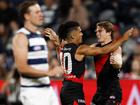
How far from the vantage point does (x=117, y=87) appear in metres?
9.17

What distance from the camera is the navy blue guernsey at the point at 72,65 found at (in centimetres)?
875

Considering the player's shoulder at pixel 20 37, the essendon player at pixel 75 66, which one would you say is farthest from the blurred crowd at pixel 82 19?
the player's shoulder at pixel 20 37

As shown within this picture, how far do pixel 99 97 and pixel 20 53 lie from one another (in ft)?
5.76

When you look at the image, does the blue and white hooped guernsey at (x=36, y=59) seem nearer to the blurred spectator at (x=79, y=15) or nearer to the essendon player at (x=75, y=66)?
the essendon player at (x=75, y=66)

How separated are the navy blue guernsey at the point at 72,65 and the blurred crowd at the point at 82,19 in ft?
15.4

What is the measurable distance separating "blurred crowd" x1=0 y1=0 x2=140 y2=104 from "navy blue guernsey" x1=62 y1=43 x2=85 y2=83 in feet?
15.4

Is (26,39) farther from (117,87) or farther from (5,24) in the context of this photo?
(5,24)

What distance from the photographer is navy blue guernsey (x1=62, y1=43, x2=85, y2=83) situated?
8.75 meters

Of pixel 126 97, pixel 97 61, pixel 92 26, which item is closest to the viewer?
pixel 97 61

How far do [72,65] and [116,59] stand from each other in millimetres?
700

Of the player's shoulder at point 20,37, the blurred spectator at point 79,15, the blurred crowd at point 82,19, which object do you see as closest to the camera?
the player's shoulder at point 20,37

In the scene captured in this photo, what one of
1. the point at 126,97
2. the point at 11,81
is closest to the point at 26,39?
the point at 126,97

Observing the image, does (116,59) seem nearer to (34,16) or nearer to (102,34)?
(102,34)

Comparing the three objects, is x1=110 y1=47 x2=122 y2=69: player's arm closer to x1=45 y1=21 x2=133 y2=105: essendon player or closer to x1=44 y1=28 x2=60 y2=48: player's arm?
x1=45 y1=21 x2=133 y2=105: essendon player
